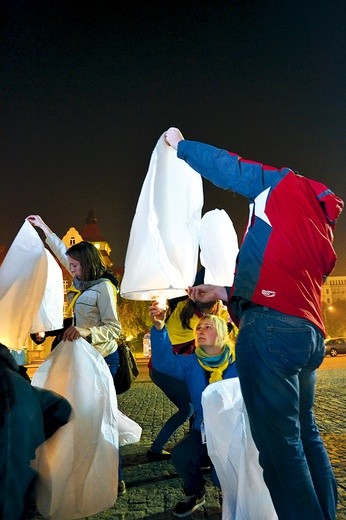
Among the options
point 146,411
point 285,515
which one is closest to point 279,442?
point 285,515

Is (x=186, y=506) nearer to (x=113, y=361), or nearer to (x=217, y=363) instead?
(x=217, y=363)

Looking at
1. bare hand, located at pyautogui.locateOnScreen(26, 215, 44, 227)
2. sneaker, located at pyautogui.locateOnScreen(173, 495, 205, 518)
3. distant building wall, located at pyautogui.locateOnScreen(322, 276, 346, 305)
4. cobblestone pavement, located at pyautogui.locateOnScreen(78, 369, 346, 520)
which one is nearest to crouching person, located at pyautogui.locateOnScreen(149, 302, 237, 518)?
sneaker, located at pyautogui.locateOnScreen(173, 495, 205, 518)

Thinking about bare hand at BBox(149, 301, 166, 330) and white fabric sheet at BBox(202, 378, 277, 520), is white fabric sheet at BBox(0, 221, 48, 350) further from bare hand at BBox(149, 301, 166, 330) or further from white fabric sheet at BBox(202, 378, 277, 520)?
white fabric sheet at BBox(202, 378, 277, 520)

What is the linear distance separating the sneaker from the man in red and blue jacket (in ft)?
3.74

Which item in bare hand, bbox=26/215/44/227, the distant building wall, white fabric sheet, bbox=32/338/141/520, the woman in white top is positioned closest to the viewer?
white fabric sheet, bbox=32/338/141/520

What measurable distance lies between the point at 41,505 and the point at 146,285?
1.48 metres

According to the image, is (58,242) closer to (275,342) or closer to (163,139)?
(163,139)

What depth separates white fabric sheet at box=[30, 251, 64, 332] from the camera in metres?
3.70

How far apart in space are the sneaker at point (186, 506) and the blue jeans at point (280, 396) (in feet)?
3.95

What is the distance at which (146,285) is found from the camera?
8.39 feet

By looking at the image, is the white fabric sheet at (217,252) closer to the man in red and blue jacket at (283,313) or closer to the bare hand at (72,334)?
the bare hand at (72,334)

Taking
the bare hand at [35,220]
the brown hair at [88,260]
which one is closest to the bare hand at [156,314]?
the brown hair at [88,260]

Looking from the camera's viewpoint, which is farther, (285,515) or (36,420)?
(36,420)

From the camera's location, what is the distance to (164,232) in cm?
263
